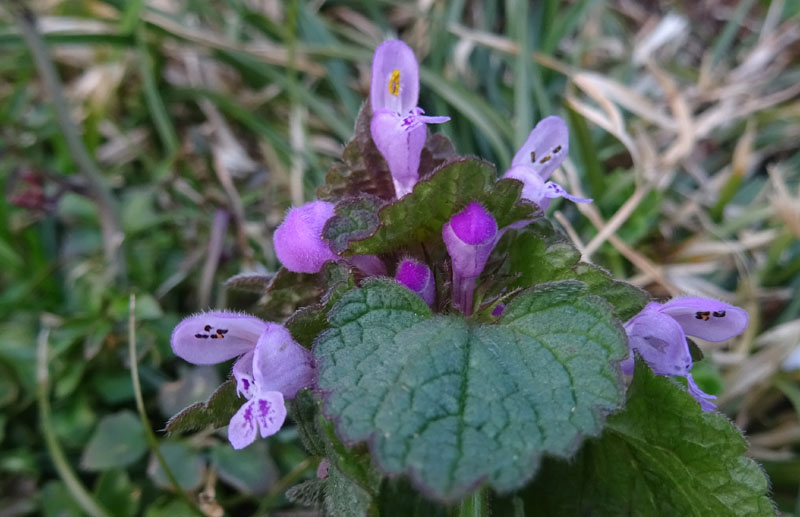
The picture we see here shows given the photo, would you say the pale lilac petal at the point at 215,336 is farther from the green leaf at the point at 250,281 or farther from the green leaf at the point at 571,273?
the green leaf at the point at 571,273

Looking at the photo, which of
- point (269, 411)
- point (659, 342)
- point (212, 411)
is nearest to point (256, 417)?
point (269, 411)

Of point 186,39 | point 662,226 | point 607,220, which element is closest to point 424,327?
point 607,220

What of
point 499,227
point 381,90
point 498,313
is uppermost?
point 381,90

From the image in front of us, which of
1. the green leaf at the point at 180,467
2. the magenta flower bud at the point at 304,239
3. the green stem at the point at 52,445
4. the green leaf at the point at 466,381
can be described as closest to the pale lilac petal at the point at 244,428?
the green leaf at the point at 466,381

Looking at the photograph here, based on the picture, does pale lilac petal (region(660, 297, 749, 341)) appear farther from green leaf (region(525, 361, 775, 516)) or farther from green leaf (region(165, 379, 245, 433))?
green leaf (region(165, 379, 245, 433))

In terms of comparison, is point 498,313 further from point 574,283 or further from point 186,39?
point 186,39

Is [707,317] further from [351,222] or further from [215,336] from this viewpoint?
[215,336]
